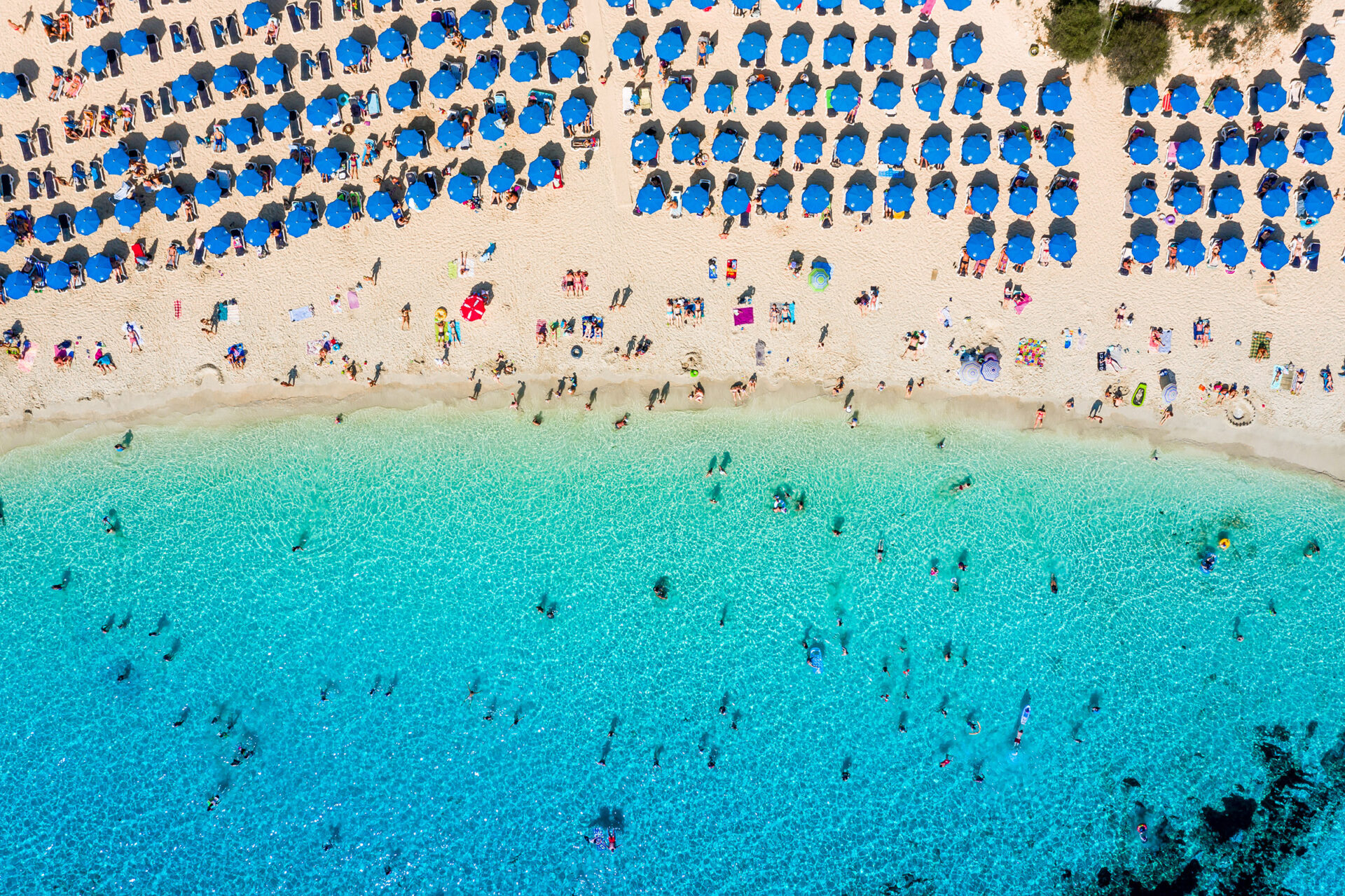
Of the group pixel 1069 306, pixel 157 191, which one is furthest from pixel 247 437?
pixel 1069 306

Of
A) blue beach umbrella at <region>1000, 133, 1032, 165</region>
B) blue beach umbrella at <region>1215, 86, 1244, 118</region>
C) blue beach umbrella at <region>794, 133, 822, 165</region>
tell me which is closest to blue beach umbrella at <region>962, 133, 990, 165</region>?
blue beach umbrella at <region>1000, 133, 1032, 165</region>

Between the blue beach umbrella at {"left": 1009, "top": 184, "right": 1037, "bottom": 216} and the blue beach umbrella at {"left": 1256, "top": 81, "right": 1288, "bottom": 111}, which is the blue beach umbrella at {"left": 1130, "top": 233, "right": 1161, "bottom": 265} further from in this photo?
the blue beach umbrella at {"left": 1256, "top": 81, "right": 1288, "bottom": 111}

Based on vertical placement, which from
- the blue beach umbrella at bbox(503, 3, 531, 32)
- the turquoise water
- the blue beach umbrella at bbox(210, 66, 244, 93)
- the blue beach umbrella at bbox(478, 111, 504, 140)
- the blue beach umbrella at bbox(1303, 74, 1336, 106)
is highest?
the blue beach umbrella at bbox(503, 3, 531, 32)

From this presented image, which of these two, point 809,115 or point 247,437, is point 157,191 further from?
point 809,115

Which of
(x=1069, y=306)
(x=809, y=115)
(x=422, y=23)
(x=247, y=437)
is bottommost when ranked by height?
(x=247, y=437)

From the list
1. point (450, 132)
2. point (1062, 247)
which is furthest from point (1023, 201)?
point (450, 132)

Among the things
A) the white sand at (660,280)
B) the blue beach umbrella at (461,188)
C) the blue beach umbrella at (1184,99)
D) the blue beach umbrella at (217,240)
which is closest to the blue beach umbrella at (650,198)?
the white sand at (660,280)
